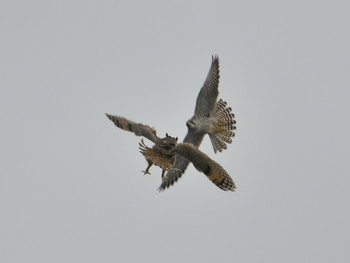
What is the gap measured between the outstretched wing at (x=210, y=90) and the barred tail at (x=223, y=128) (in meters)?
1.15

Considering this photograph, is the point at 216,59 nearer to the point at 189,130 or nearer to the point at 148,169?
the point at 189,130

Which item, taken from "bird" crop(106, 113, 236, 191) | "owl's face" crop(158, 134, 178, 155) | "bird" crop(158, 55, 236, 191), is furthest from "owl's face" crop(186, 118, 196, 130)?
"owl's face" crop(158, 134, 178, 155)

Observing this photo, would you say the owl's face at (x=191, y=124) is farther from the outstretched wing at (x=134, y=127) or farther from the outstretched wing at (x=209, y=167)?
the outstretched wing at (x=209, y=167)

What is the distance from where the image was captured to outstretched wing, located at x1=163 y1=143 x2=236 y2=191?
20391 millimetres

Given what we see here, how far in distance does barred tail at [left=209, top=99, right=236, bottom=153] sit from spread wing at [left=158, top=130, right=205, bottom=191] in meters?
0.78

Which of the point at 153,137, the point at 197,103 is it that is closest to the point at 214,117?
the point at 197,103

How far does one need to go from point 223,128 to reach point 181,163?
181cm

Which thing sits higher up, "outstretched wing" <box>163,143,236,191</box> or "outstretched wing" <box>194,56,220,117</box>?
"outstretched wing" <box>194,56,220,117</box>

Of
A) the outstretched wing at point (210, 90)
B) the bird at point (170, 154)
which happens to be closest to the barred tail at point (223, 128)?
the outstretched wing at point (210, 90)

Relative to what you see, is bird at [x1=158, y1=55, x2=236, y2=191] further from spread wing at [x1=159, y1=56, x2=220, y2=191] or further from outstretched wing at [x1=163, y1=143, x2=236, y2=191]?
outstretched wing at [x1=163, y1=143, x2=236, y2=191]

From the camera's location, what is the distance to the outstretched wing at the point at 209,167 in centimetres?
2039

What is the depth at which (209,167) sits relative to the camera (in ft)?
67.4

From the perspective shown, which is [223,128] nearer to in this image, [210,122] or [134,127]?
[210,122]

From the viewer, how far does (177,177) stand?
27.7 metres
